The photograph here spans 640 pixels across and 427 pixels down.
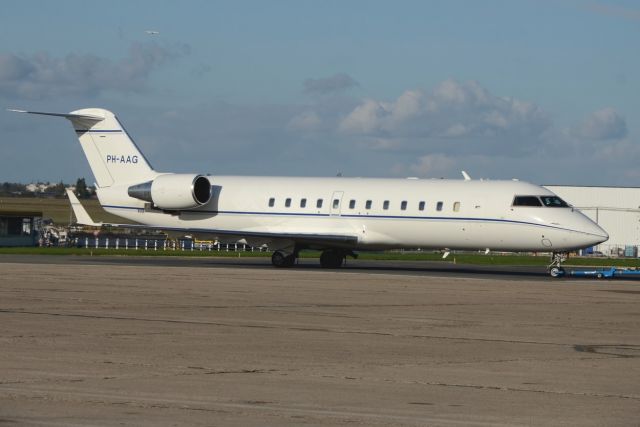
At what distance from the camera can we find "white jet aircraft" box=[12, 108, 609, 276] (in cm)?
3734

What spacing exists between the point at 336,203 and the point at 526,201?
281 inches

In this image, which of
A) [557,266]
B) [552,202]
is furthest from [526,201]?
[557,266]

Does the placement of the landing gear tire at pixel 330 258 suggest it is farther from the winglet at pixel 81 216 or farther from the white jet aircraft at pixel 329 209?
the winglet at pixel 81 216

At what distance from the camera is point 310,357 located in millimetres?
13961

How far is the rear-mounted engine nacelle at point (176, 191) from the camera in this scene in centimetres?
4228

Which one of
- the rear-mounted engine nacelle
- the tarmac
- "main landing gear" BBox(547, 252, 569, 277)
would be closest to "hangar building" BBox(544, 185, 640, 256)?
"main landing gear" BBox(547, 252, 569, 277)

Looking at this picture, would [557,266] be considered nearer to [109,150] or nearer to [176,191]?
[176,191]

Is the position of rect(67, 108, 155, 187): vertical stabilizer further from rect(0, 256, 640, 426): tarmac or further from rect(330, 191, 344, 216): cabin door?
rect(0, 256, 640, 426): tarmac

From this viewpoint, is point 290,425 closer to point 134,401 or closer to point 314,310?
point 134,401

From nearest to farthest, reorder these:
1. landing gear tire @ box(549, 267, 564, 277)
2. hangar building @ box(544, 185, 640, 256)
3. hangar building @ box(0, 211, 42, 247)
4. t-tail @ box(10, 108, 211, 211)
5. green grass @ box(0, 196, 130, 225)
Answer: landing gear tire @ box(549, 267, 564, 277), t-tail @ box(10, 108, 211, 211), hangar building @ box(0, 211, 42, 247), hangar building @ box(544, 185, 640, 256), green grass @ box(0, 196, 130, 225)

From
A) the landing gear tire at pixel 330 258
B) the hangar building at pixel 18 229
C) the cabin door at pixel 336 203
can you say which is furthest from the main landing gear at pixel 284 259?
the hangar building at pixel 18 229

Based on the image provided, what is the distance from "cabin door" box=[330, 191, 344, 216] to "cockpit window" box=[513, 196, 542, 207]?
6594 mm

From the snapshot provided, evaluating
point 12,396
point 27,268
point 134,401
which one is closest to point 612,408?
point 134,401

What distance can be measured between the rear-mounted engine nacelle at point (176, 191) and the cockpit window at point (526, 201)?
39.8ft
